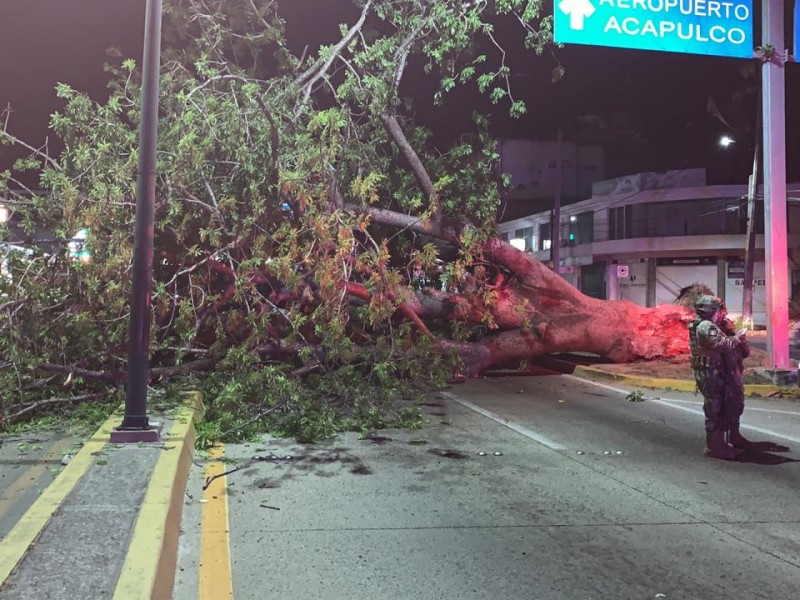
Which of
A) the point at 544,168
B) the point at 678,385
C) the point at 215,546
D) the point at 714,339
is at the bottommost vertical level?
the point at 215,546

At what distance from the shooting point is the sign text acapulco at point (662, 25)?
32.1 ft

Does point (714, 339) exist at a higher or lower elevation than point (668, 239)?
lower

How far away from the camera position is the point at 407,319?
37.9 feet

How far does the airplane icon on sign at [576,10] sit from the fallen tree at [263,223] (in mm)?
618

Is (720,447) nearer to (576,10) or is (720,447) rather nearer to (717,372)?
(717,372)

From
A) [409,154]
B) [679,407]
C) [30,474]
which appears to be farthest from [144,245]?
[679,407]

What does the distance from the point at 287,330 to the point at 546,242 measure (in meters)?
37.5

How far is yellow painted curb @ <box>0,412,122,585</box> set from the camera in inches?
135

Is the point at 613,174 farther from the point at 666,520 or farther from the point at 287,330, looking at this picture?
the point at 666,520

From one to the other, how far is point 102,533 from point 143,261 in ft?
10.2

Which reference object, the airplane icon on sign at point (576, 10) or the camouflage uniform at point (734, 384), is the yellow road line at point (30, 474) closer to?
the camouflage uniform at point (734, 384)

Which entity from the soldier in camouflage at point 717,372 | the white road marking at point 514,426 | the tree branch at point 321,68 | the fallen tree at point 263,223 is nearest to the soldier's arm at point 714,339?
the soldier in camouflage at point 717,372

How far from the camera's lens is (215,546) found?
4.25 metres

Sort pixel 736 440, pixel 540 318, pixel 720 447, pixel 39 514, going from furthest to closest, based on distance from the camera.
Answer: pixel 540 318 → pixel 736 440 → pixel 720 447 → pixel 39 514
